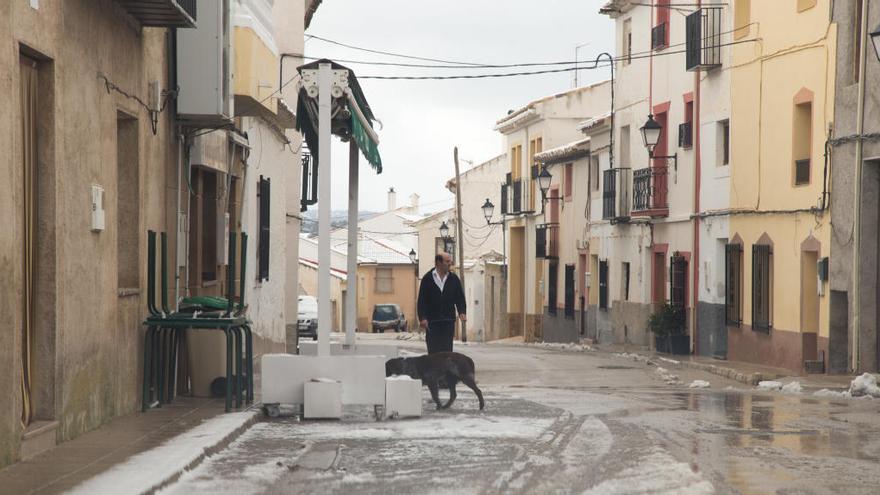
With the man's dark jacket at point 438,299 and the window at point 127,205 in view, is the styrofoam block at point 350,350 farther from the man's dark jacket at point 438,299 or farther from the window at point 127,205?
the window at point 127,205

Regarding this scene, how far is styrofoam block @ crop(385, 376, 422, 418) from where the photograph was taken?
1270cm

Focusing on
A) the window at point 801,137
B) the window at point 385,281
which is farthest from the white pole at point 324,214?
the window at point 385,281

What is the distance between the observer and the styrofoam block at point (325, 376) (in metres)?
12.5

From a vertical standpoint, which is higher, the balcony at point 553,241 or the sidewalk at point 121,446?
the balcony at point 553,241

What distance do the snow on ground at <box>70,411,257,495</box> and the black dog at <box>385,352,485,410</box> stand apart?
227 cm

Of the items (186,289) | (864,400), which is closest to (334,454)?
(186,289)

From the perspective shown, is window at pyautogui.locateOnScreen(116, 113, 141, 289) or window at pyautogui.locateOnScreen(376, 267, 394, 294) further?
window at pyautogui.locateOnScreen(376, 267, 394, 294)

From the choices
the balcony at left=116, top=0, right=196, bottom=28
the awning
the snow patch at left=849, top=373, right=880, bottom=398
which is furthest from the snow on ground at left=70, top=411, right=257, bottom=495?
the snow patch at left=849, top=373, right=880, bottom=398

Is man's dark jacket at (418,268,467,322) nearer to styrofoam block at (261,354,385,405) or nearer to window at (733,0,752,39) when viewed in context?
styrofoam block at (261,354,385,405)

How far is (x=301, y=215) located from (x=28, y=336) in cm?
2183

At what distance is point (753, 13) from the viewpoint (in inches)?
1082

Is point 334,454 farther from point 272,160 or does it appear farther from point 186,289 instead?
point 272,160

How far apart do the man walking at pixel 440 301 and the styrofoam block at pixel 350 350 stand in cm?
74

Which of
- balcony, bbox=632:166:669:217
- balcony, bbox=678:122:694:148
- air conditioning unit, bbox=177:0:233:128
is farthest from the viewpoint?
balcony, bbox=632:166:669:217
